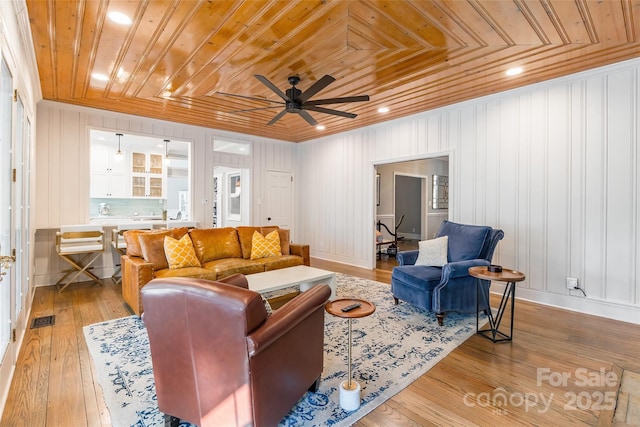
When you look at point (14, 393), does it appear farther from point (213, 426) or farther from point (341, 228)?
point (341, 228)

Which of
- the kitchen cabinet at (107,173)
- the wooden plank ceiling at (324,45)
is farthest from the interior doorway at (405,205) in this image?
the kitchen cabinet at (107,173)

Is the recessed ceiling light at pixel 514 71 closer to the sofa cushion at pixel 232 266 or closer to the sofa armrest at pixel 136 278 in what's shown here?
the sofa cushion at pixel 232 266

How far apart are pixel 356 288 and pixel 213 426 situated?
127 inches

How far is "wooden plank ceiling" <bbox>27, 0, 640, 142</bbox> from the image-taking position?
2.41 m

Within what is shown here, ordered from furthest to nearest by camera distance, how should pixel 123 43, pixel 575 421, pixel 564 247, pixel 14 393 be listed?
pixel 564 247, pixel 123 43, pixel 14 393, pixel 575 421

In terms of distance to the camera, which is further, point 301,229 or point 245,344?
point 301,229

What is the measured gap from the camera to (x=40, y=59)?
321 cm

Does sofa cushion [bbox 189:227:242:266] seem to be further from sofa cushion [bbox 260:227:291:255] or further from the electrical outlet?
the electrical outlet

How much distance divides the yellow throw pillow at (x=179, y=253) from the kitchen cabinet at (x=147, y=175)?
4.46 metres

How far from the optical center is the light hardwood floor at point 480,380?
185 centimetres

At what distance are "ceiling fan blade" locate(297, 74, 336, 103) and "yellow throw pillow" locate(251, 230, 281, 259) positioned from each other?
6.80 feet

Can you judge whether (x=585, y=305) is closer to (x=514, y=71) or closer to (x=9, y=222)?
(x=514, y=71)

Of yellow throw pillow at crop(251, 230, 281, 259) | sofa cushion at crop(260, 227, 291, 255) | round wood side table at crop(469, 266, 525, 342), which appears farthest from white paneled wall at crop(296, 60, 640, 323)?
yellow throw pillow at crop(251, 230, 281, 259)

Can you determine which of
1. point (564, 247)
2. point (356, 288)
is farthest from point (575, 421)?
point (356, 288)
